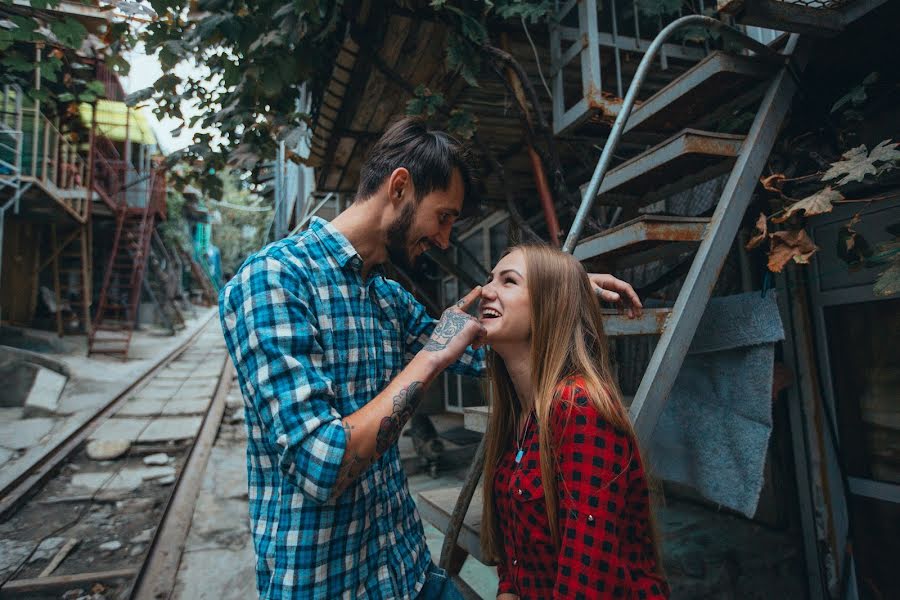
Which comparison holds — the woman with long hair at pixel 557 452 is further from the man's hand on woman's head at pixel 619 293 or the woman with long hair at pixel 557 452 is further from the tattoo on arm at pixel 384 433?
the tattoo on arm at pixel 384 433

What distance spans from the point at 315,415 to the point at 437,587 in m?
0.91

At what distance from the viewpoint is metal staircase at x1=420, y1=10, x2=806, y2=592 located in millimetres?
1758

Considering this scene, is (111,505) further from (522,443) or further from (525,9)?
(525,9)

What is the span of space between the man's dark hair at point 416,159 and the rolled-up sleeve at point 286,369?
1.66 feet

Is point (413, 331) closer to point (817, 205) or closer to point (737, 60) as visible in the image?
point (817, 205)

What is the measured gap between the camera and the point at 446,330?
4.85ft

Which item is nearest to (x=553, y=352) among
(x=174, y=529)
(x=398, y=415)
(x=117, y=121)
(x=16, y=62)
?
(x=398, y=415)

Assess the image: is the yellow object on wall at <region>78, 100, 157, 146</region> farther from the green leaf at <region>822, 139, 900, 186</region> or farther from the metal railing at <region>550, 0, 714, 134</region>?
the green leaf at <region>822, 139, 900, 186</region>

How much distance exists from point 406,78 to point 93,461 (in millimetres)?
5950

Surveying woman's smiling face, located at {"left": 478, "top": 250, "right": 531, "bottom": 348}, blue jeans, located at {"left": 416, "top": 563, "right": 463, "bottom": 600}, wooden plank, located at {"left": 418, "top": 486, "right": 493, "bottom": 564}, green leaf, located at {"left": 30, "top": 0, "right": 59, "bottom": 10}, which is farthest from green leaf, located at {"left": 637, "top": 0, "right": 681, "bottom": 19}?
green leaf, located at {"left": 30, "top": 0, "right": 59, "bottom": 10}

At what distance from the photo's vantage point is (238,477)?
571cm

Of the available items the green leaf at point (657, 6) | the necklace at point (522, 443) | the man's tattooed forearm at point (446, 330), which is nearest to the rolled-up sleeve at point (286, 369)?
the man's tattooed forearm at point (446, 330)

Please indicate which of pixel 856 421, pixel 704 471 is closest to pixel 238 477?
pixel 704 471

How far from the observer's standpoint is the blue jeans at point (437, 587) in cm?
165
